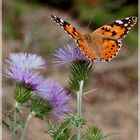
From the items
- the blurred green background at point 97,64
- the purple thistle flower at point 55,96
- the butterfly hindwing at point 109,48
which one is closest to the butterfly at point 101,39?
the butterfly hindwing at point 109,48

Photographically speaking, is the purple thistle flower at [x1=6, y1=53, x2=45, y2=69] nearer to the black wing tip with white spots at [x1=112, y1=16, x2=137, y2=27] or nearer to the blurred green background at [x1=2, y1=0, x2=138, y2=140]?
the black wing tip with white spots at [x1=112, y1=16, x2=137, y2=27]

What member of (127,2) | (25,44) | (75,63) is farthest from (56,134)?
(127,2)

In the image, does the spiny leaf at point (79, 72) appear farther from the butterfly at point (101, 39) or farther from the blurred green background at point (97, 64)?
the blurred green background at point (97, 64)

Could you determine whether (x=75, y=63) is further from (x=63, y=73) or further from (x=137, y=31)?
(x=137, y=31)

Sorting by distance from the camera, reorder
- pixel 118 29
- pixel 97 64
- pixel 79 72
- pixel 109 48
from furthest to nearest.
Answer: pixel 97 64, pixel 118 29, pixel 109 48, pixel 79 72

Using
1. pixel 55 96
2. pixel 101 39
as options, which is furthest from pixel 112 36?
pixel 55 96

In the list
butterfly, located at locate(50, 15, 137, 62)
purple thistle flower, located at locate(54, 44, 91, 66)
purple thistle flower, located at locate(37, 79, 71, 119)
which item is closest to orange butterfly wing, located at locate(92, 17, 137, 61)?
butterfly, located at locate(50, 15, 137, 62)

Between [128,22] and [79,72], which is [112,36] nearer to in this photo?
[128,22]
